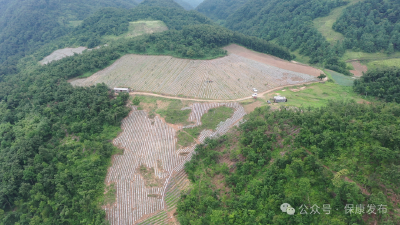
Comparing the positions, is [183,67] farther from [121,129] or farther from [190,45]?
[121,129]

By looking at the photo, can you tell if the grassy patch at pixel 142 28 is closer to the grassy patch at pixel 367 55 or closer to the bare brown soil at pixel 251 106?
the bare brown soil at pixel 251 106

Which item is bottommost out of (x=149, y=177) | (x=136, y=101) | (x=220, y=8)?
(x=149, y=177)

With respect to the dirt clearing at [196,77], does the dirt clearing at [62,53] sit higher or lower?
lower

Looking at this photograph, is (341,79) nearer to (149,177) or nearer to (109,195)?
(149,177)

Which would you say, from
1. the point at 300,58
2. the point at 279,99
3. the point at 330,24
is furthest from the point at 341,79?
the point at 330,24

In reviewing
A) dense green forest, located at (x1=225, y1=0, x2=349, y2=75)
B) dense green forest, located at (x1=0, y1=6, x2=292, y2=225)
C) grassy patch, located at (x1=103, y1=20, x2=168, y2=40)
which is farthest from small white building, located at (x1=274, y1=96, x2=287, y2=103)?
grassy patch, located at (x1=103, y1=20, x2=168, y2=40)

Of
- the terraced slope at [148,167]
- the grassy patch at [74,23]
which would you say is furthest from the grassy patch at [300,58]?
the grassy patch at [74,23]
